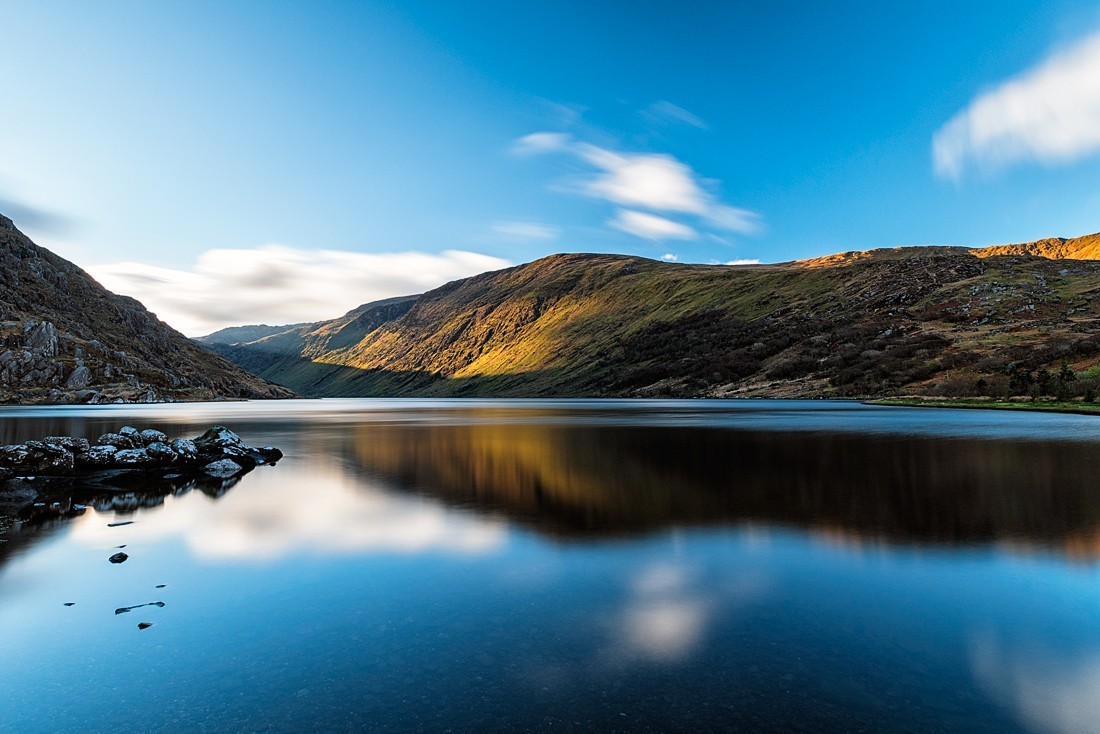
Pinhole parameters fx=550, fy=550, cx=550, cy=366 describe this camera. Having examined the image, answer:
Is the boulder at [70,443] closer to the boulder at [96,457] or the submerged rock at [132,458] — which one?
the boulder at [96,457]

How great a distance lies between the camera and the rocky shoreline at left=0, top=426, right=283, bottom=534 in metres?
28.2

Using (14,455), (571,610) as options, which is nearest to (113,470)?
(14,455)

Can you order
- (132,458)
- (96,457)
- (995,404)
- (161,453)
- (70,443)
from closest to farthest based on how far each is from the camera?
(70,443) < (96,457) < (132,458) < (161,453) < (995,404)

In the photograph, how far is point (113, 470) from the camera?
3581cm

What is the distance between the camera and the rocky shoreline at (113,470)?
92.6ft

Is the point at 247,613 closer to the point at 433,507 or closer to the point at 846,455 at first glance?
the point at 433,507

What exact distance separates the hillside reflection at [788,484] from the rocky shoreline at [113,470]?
9380 mm

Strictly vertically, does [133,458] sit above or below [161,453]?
below

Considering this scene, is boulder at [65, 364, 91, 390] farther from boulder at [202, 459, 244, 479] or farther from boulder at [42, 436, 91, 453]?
boulder at [202, 459, 244, 479]

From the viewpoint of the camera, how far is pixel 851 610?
41.0 feet

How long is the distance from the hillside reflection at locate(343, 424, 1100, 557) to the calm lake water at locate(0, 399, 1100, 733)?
0.26m

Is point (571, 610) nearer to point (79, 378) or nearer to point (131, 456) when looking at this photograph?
point (131, 456)

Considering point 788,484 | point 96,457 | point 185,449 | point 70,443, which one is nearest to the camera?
point 788,484

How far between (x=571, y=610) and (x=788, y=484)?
19.9 metres
